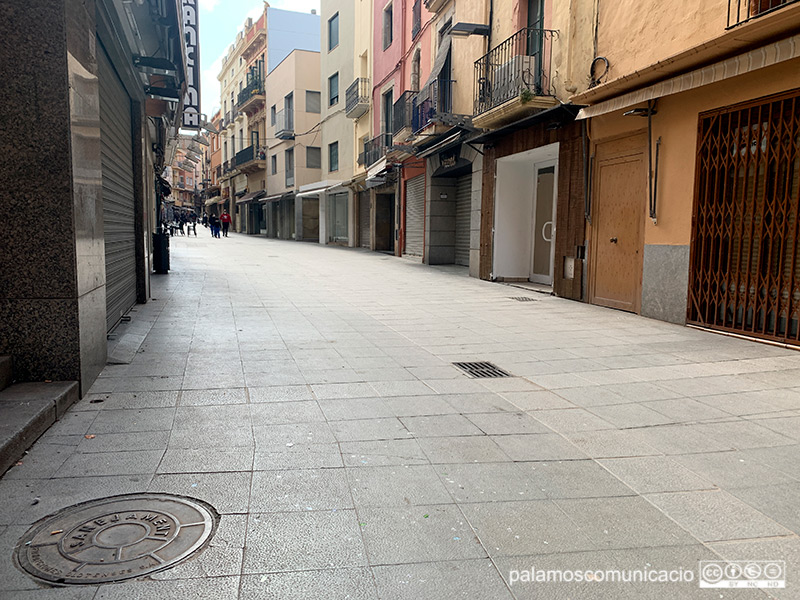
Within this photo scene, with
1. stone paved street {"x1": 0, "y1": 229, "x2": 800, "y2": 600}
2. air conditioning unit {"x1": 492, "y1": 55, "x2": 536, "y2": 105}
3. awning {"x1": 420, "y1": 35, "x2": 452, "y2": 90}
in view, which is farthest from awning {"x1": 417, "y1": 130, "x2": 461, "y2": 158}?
stone paved street {"x1": 0, "y1": 229, "x2": 800, "y2": 600}

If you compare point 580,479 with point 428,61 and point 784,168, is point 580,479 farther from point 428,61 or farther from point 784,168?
point 428,61

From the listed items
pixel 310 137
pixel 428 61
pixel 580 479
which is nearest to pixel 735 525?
pixel 580 479

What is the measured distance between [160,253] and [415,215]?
9.45 metres

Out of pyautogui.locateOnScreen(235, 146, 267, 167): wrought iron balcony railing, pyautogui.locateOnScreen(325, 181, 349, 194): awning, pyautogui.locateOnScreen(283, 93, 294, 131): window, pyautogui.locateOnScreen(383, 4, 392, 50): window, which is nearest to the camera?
pyautogui.locateOnScreen(383, 4, 392, 50): window

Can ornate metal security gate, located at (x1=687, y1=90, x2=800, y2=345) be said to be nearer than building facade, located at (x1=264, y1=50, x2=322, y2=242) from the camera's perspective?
Yes

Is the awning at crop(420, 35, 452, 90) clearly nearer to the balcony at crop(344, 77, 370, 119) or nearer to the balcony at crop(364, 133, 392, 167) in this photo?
the balcony at crop(364, 133, 392, 167)

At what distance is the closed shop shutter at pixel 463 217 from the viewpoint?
1816cm

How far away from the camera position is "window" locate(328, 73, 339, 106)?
101 ft

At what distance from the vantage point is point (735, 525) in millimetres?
2732

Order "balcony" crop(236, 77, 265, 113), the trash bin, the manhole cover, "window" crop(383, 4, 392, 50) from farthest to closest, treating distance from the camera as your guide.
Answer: "balcony" crop(236, 77, 265, 113), "window" crop(383, 4, 392, 50), the trash bin, the manhole cover

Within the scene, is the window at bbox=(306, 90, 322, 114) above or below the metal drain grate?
above

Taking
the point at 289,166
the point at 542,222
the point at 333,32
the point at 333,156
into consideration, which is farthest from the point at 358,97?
the point at 542,222

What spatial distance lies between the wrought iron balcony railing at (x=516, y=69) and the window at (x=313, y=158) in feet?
77.5

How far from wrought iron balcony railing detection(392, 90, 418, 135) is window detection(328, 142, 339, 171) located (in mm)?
12008
